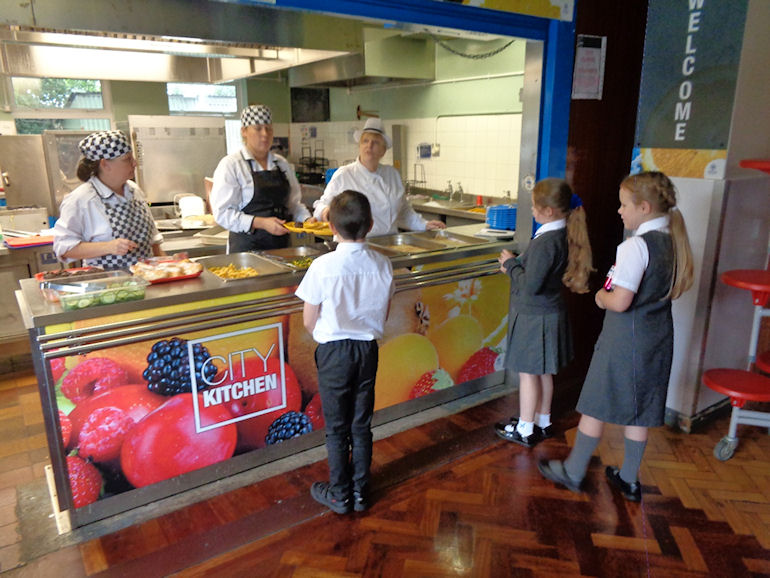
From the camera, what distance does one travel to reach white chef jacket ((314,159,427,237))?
367 cm

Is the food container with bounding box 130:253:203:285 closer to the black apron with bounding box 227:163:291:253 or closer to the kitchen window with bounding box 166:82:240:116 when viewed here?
the black apron with bounding box 227:163:291:253

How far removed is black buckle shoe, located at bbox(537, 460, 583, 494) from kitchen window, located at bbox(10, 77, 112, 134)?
726cm

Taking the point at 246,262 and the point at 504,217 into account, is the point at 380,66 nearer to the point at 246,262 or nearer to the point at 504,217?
the point at 504,217

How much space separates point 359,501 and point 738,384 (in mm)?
2055

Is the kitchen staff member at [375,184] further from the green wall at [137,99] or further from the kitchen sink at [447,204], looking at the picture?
the green wall at [137,99]

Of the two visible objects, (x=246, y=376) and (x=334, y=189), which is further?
(x=334, y=189)

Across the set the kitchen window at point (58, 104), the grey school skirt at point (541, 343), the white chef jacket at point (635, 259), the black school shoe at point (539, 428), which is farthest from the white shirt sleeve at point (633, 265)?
the kitchen window at point (58, 104)

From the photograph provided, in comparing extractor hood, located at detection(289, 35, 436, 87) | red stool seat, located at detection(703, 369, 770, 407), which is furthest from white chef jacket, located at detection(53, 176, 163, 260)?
red stool seat, located at detection(703, 369, 770, 407)

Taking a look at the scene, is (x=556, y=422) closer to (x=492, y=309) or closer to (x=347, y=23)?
(x=492, y=309)

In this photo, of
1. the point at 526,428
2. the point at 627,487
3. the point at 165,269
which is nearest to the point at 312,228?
the point at 165,269

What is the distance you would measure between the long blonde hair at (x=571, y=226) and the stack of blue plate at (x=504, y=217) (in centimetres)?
115

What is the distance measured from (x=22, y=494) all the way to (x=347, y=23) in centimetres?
323

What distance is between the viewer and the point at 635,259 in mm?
2334

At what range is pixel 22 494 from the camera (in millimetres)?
2736
